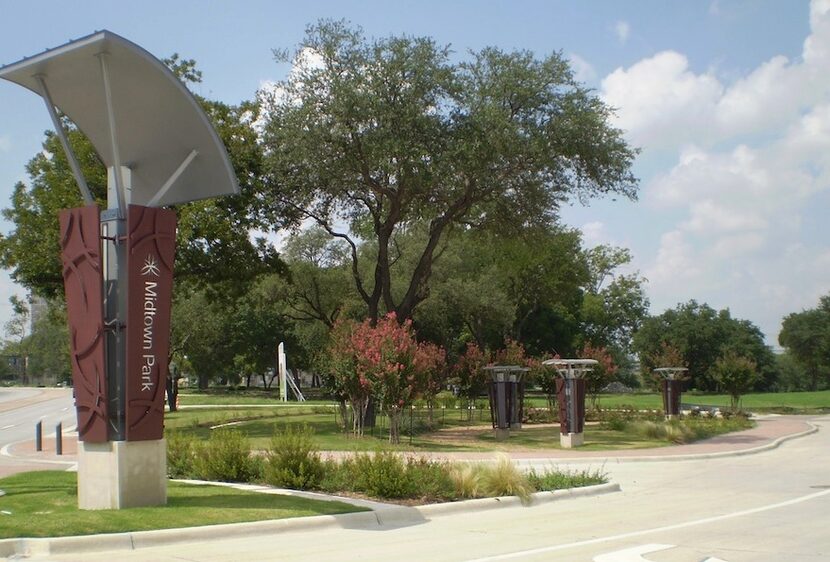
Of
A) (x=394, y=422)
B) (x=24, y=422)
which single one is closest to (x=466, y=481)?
(x=394, y=422)

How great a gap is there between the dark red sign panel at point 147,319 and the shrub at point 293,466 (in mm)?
2840

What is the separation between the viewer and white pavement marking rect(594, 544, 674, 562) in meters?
9.62

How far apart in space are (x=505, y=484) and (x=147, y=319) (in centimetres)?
629

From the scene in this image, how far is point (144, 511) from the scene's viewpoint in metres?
11.6

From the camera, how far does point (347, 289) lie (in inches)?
2319

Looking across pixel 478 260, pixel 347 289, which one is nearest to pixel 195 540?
pixel 347 289

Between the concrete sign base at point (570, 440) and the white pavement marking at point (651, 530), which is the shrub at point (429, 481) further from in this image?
the concrete sign base at point (570, 440)

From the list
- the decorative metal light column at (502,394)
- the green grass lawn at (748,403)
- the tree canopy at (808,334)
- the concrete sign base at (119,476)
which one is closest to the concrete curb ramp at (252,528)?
the concrete sign base at (119,476)

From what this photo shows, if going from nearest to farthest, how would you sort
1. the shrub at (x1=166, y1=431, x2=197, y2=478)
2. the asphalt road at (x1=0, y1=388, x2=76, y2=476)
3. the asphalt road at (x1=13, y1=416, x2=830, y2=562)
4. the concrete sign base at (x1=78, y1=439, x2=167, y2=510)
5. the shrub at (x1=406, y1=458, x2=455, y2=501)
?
1. the asphalt road at (x1=13, y1=416, x2=830, y2=562)
2. the concrete sign base at (x1=78, y1=439, x2=167, y2=510)
3. the shrub at (x1=406, y1=458, x2=455, y2=501)
4. the shrub at (x1=166, y1=431, x2=197, y2=478)
5. the asphalt road at (x1=0, y1=388, x2=76, y2=476)

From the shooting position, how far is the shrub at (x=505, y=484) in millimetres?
14516

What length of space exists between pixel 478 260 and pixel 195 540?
56.4 meters

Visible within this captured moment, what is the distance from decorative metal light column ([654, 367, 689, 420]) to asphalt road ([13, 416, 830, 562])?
825 inches

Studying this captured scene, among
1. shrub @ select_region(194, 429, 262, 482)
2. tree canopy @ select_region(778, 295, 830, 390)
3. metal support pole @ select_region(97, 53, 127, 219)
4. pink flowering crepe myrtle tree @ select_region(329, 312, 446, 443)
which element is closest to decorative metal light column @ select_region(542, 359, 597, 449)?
pink flowering crepe myrtle tree @ select_region(329, 312, 446, 443)

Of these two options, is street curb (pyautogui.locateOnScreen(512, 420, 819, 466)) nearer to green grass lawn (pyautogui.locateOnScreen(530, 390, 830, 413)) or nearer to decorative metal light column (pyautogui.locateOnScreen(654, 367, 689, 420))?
decorative metal light column (pyautogui.locateOnScreen(654, 367, 689, 420))
